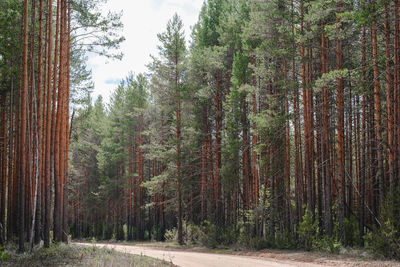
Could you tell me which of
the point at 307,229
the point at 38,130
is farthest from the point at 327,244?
the point at 38,130

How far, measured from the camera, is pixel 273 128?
55.2ft

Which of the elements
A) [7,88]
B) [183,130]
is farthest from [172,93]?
[7,88]

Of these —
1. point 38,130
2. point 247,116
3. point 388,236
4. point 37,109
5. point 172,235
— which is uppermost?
point 247,116

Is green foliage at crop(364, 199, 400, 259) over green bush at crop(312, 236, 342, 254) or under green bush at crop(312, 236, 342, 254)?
over

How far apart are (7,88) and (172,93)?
10.1m

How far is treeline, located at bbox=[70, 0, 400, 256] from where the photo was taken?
13375 mm

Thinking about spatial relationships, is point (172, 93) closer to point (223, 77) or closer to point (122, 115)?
point (223, 77)

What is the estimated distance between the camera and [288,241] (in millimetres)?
16375

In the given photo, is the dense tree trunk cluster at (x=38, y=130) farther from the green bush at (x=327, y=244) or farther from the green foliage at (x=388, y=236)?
the green foliage at (x=388, y=236)

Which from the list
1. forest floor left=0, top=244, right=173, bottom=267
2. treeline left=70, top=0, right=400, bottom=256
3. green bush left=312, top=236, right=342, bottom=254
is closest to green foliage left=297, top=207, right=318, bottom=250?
treeline left=70, top=0, right=400, bottom=256

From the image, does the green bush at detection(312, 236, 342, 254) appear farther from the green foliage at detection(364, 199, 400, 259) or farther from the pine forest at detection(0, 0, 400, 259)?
the green foliage at detection(364, 199, 400, 259)

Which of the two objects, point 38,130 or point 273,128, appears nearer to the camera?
point 38,130

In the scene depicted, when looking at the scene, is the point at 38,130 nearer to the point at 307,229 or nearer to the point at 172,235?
the point at 307,229

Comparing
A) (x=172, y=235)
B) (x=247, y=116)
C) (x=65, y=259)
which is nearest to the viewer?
(x=65, y=259)
